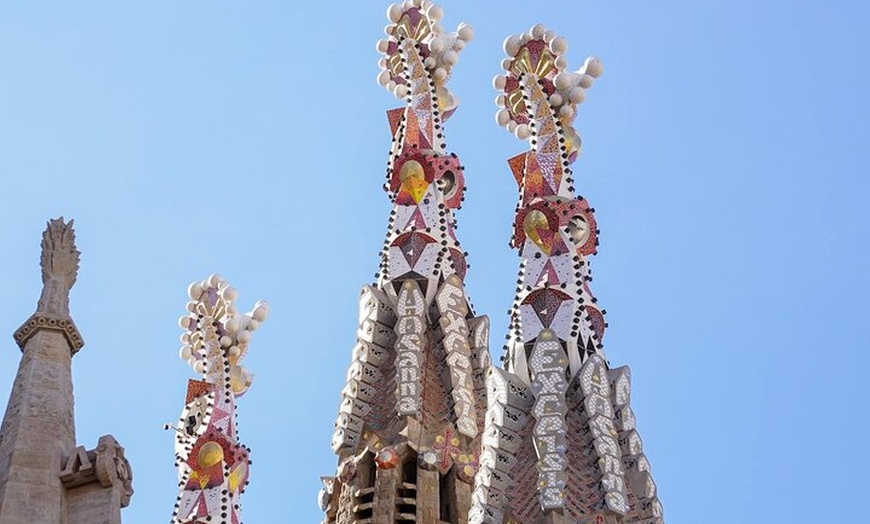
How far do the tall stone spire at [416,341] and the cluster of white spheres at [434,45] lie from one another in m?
0.02

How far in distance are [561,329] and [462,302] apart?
1.50 meters

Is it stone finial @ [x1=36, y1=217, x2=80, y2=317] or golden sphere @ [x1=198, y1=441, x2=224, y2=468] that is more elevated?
golden sphere @ [x1=198, y1=441, x2=224, y2=468]

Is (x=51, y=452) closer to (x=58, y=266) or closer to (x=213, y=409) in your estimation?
(x=58, y=266)

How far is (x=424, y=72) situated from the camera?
2762 cm

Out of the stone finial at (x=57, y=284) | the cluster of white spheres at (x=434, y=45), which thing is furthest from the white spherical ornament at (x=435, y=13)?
the stone finial at (x=57, y=284)

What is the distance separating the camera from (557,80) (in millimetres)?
26656

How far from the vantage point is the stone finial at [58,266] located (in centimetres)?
1614

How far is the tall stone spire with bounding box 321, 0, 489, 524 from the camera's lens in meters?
23.2

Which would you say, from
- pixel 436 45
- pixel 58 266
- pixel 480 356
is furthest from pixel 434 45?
pixel 58 266

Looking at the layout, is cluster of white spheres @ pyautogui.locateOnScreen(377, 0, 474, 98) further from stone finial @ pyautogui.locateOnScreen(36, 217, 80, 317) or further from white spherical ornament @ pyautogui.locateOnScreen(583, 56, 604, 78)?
stone finial @ pyautogui.locateOnScreen(36, 217, 80, 317)

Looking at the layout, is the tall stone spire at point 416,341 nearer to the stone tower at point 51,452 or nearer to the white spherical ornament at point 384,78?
the white spherical ornament at point 384,78

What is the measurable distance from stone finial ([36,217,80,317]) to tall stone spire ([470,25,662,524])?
7.18 m

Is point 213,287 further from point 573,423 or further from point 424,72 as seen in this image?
point 573,423

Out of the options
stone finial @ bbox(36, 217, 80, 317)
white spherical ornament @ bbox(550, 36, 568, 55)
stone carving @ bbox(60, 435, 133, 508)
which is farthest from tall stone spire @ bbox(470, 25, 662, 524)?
stone carving @ bbox(60, 435, 133, 508)
